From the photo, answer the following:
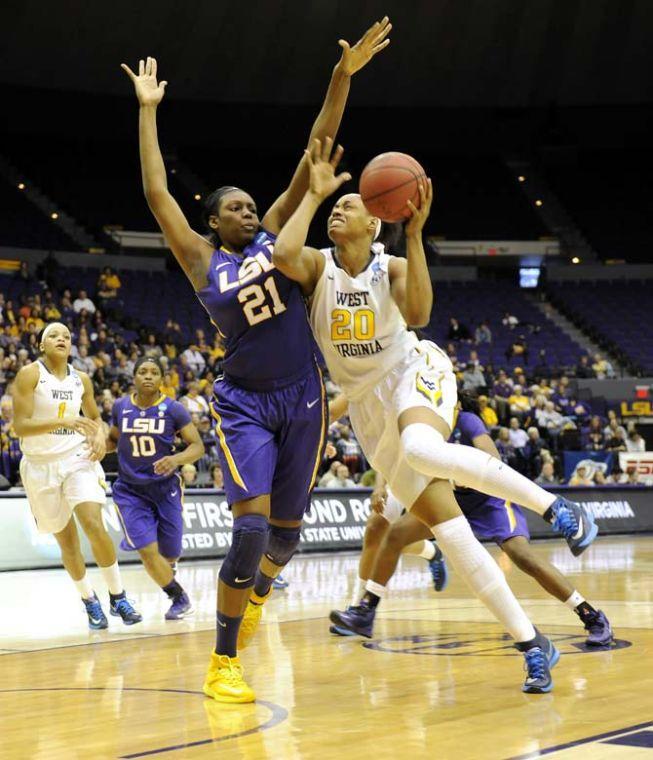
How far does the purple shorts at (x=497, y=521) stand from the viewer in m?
6.79

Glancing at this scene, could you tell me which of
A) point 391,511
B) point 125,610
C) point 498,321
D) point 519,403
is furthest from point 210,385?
point 498,321

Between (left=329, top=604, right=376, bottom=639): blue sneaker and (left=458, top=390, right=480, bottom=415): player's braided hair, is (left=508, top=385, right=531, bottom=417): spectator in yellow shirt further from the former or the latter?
(left=329, top=604, right=376, bottom=639): blue sneaker

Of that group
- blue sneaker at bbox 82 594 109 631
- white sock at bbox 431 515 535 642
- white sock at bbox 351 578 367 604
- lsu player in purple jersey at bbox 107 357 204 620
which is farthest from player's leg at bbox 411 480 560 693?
lsu player in purple jersey at bbox 107 357 204 620

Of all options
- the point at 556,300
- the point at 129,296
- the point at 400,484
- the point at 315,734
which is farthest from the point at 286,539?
the point at 556,300

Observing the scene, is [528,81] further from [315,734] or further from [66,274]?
[315,734]

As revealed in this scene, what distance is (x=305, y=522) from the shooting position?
14.7m

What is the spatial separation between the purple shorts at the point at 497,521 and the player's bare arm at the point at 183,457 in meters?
2.18

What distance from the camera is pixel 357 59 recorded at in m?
5.41

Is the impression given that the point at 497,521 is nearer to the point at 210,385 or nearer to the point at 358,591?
the point at 358,591

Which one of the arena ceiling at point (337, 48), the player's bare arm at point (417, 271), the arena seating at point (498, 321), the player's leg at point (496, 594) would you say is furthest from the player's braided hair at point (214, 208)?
the arena ceiling at point (337, 48)

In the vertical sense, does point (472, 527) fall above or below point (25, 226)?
below

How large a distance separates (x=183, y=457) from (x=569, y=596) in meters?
3.15

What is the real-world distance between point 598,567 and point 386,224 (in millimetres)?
7276

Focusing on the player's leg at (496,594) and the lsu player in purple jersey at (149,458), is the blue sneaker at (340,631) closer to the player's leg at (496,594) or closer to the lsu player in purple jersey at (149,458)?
the lsu player in purple jersey at (149,458)
